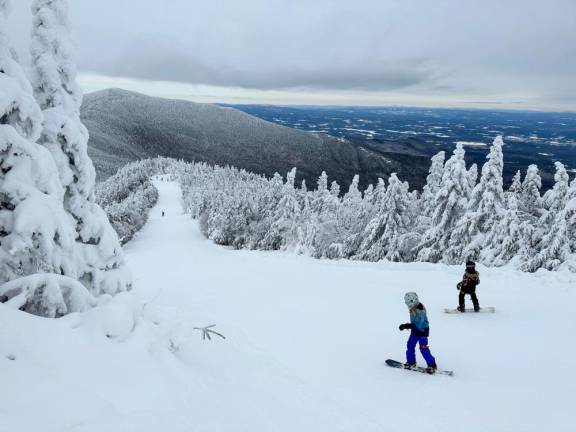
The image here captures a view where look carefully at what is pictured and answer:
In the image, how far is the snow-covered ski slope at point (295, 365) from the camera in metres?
4.09

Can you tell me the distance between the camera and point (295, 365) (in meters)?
7.65

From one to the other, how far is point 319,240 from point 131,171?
11346cm

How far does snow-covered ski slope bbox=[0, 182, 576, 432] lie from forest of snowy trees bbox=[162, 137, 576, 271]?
9.59 metres

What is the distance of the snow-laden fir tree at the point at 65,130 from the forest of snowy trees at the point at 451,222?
58.2 feet

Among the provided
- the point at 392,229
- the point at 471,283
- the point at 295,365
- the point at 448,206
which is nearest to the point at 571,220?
the point at 448,206

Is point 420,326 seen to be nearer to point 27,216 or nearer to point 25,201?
point 27,216

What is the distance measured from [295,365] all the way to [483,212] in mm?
19862

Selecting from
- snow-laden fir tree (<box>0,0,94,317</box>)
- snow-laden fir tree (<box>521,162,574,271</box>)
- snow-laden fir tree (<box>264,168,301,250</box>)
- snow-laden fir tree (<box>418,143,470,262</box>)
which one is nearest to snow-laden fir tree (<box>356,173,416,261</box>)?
snow-laden fir tree (<box>418,143,470,262</box>)

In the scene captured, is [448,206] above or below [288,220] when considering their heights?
above

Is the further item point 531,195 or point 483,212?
point 531,195

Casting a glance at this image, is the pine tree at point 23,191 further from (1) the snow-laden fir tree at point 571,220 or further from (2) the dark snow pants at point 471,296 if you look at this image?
(1) the snow-laden fir tree at point 571,220

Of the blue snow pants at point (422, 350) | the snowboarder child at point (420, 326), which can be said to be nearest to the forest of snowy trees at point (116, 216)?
the snowboarder child at point (420, 326)

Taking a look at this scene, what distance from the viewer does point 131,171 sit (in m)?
134

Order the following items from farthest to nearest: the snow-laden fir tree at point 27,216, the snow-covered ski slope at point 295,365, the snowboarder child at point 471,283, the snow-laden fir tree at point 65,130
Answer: the snowboarder child at point 471,283 < the snow-laden fir tree at point 65,130 < the snow-laden fir tree at point 27,216 < the snow-covered ski slope at point 295,365
